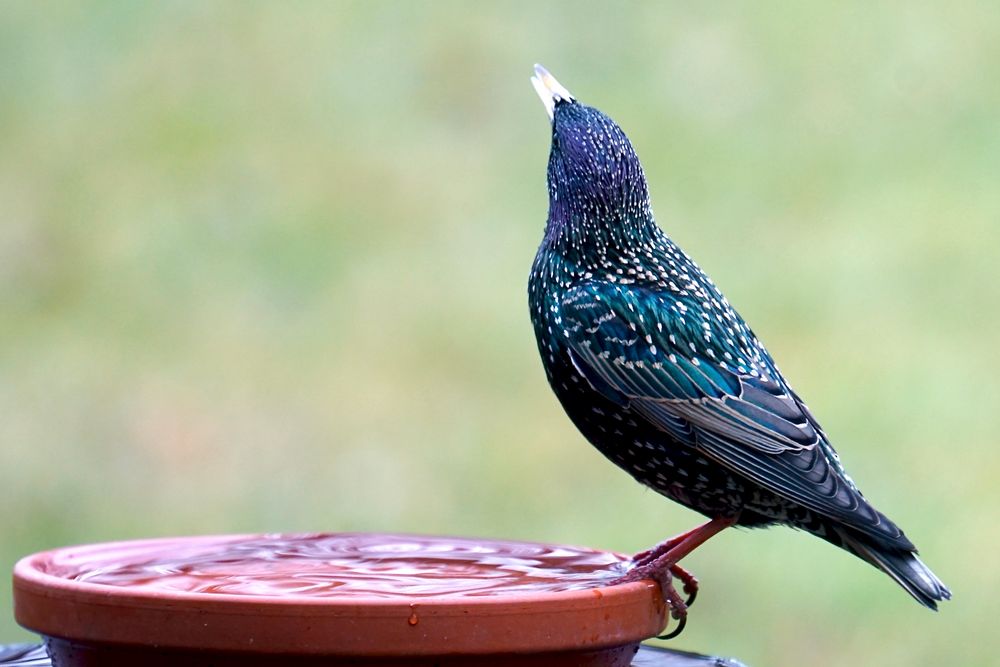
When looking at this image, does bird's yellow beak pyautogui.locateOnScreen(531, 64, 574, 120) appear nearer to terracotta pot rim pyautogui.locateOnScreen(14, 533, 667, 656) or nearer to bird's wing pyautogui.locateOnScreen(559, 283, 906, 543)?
bird's wing pyautogui.locateOnScreen(559, 283, 906, 543)

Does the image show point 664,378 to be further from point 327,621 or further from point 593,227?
point 327,621

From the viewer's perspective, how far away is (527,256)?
7770 millimetres

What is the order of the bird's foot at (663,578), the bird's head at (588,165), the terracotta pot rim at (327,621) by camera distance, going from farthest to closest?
the bird's head at (588,165), the bird's foot at (663,578), the terracotta pot rim at (327,621)

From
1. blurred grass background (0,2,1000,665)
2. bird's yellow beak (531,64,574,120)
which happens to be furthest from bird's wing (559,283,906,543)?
blurred grass background (0,2,1000,665)

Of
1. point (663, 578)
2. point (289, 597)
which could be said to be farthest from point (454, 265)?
point (289, 597)

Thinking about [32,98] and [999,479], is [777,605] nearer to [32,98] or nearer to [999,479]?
[999,479]

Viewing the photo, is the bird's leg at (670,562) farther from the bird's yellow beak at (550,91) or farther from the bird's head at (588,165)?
the bird's yellow beak at (550,91)

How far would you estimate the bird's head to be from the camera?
327cm

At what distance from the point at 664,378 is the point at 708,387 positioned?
0.31 feet

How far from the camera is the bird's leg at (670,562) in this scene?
2.83m

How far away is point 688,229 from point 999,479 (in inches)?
81.1

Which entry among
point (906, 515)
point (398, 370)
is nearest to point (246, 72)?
point (398, 370)

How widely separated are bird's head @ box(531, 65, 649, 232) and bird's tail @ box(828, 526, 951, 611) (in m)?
0.81

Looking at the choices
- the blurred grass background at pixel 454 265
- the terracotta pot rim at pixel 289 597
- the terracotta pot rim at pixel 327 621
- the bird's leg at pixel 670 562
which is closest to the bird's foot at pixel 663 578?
the bird's leg at pixel 670 562
